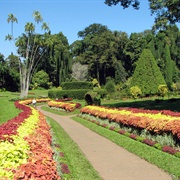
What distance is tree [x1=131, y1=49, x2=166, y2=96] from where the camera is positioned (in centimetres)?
4103

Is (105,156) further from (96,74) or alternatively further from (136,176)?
(96,74)

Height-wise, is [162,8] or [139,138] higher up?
[162,8]

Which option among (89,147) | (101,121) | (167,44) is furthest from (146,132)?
(167,44)

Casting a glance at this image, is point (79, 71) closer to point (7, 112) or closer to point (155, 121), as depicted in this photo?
point (7, 112)

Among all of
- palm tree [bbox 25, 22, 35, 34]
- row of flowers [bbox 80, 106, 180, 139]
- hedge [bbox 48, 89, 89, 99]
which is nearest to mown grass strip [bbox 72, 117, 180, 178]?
row of flowers [bbox 80, 106, 180, 139]

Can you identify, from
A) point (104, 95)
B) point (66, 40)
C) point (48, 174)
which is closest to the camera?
point (48, 174)

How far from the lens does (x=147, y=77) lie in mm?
41625

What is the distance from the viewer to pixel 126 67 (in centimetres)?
6291

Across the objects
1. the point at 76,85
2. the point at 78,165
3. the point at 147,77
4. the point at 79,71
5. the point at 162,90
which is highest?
the point at 79,71

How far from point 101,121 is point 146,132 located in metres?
6.33

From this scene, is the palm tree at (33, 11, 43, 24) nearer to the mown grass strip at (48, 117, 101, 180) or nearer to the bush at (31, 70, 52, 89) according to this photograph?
the bush at (31, 70, 52, 89)

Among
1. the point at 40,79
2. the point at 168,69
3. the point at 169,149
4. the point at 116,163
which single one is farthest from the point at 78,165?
the point at 40,79

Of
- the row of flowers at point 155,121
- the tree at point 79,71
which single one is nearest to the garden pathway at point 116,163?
the row of flowers at point 155,121

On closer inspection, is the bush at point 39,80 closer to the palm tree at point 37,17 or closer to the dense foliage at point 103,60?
the dense foliage at point 103,60
